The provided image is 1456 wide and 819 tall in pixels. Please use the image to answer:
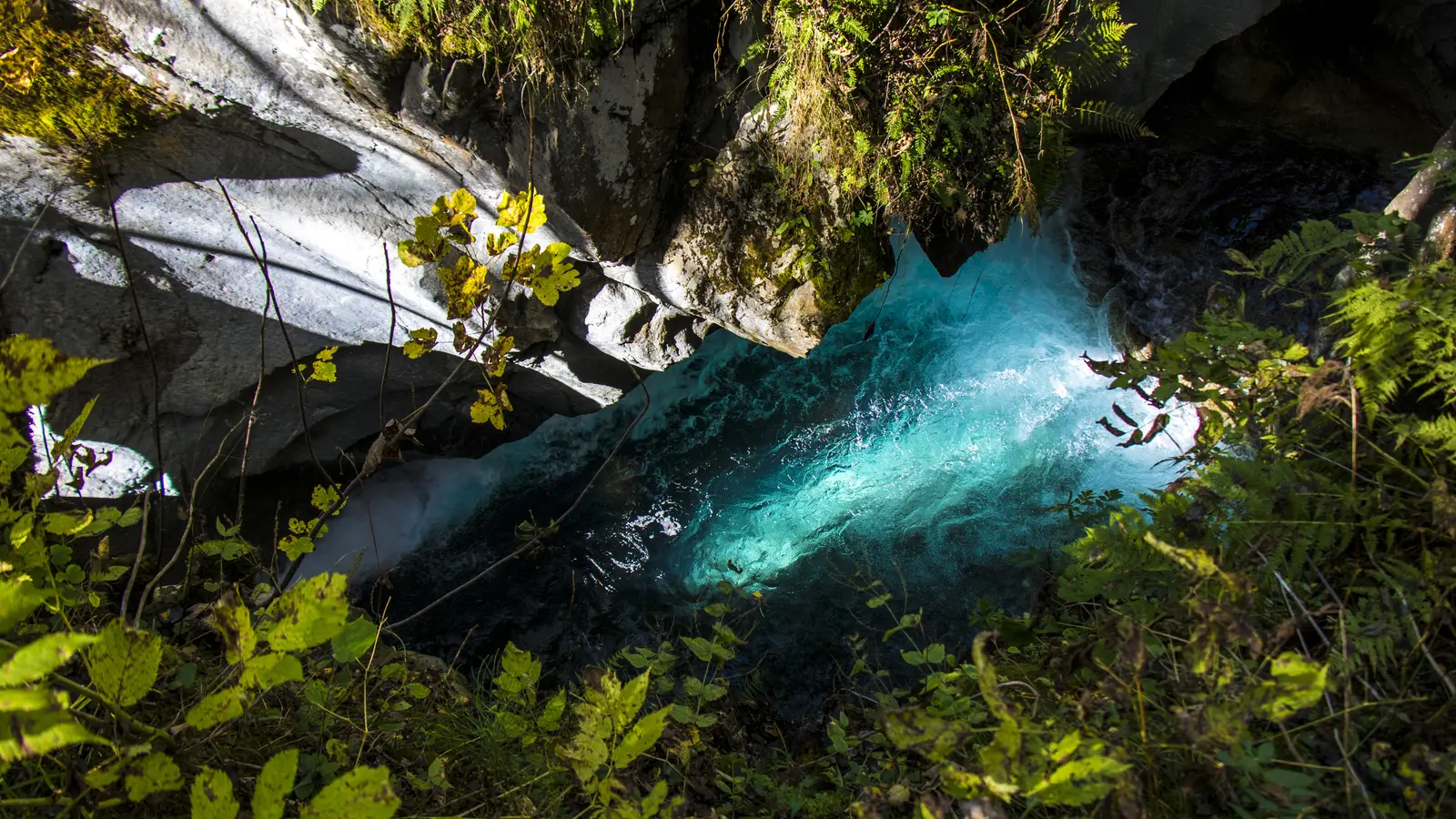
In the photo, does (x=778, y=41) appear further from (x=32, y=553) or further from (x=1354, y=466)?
(x=32, y=553)

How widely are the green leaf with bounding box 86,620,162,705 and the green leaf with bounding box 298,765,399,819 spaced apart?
39cm

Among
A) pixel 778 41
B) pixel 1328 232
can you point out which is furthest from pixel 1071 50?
pixel 1328 232

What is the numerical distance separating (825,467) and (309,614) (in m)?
5.01

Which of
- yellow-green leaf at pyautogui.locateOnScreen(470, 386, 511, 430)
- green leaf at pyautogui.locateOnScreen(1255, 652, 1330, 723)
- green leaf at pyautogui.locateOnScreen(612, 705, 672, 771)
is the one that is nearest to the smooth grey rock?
yellow-green leaf at pyautogui.locateOnScreen(470, 386, 511, 430)

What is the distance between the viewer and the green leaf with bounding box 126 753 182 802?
1.25m

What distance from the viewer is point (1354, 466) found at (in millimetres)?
1860

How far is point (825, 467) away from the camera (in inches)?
235

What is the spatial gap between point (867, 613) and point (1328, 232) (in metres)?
3.60

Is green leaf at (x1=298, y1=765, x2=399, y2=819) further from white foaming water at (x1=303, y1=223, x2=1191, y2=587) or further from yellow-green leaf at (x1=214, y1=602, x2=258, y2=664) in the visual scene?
white foaming water at (x1=303, y1=223, x2=1191, y2=587)

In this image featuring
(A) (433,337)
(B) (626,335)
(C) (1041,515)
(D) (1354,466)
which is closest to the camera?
(D) (1354,466)

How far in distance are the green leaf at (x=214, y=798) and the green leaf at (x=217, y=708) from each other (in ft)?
0.31

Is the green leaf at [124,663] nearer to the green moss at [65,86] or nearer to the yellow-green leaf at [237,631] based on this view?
the yellow-green leaf at [237,631]

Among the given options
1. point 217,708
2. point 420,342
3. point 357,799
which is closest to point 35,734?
point 217,708

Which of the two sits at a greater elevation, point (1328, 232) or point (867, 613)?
point (1328, 232)
